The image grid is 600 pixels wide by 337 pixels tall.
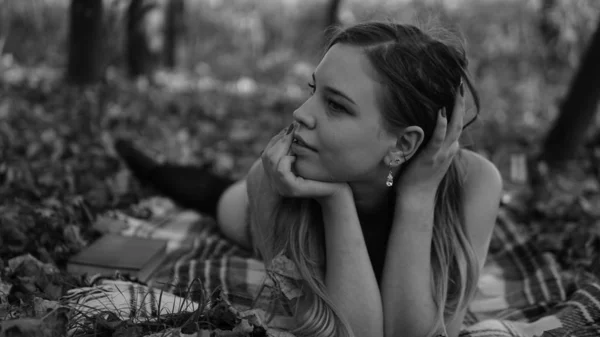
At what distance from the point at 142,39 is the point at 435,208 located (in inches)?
Result: 190

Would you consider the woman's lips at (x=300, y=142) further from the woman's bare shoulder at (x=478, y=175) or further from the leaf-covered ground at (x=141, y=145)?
the leaf-covered ground at (x=141, y=145)

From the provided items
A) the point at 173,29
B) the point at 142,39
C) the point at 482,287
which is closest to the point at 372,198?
the point at 482,287

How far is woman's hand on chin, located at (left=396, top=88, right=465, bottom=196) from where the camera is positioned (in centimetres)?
186

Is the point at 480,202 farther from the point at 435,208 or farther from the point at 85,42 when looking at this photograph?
the point at 85,42

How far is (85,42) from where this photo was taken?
17.1 ft

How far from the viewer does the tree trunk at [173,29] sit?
22.6 feet

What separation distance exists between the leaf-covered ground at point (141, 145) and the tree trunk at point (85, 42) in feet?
0.58

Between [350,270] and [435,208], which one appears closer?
[350,270]

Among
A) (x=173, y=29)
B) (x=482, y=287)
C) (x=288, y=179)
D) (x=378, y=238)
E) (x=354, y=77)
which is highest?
(x=354, y=77)

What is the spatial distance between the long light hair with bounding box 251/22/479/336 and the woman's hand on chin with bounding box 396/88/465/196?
37 mm

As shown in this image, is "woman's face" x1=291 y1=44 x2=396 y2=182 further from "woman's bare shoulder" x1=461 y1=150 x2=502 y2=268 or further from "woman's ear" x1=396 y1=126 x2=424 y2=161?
"woman's bare shoulder" x1=461 y1=150 x2=502 y2=268

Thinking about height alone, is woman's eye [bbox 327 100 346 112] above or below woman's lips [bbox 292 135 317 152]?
above

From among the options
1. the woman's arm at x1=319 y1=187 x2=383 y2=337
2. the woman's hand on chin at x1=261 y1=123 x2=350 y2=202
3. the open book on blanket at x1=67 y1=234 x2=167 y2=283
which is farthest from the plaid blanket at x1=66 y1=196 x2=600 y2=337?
the woman's hand on chin at x1=261 y1=123 x2=350 y2=202

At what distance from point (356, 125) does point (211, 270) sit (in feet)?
3.67
